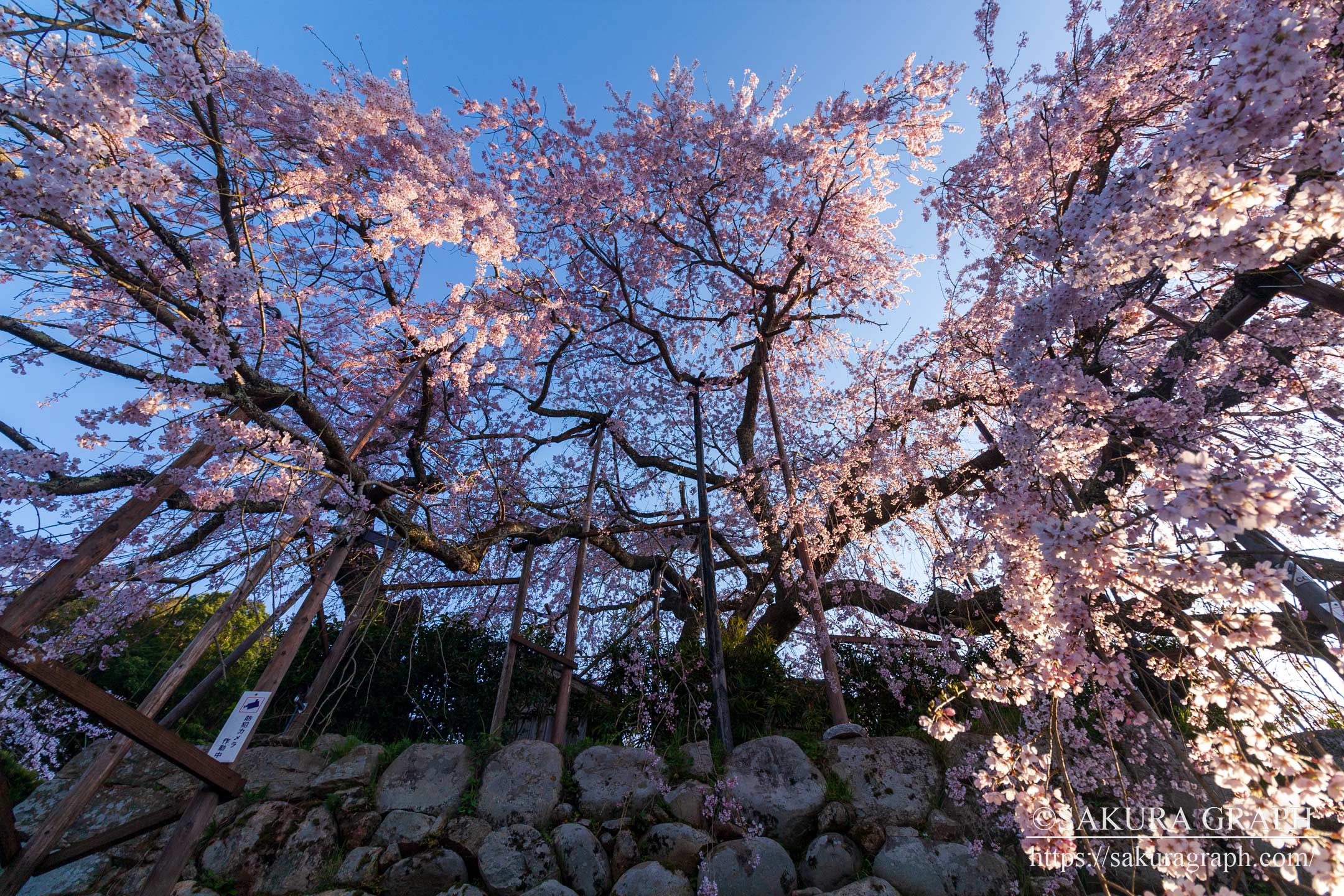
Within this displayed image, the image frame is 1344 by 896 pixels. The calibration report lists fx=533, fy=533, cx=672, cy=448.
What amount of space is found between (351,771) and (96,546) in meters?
2.60

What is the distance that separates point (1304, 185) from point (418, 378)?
25.6 feet

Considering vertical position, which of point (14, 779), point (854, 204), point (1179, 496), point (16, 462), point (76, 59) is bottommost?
point (14, 779)

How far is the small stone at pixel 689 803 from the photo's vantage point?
14.0 feet

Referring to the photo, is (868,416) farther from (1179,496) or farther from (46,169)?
(46,169)

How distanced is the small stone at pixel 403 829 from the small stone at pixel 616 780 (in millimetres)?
1192

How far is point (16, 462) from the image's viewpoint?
12.1 ft

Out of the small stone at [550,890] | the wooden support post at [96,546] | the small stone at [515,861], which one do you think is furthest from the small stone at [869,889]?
the wooden support post at [96,546]

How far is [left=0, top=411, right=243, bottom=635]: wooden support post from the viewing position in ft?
11.3

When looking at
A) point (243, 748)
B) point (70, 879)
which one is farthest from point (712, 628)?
point (70, 879)

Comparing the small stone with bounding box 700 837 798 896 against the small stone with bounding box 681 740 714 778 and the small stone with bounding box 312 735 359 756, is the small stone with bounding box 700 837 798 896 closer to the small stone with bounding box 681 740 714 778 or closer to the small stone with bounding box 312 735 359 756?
the small stone with bounding box 681 740 714 778

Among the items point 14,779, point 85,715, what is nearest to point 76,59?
point 14,779

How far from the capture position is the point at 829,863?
3.97m

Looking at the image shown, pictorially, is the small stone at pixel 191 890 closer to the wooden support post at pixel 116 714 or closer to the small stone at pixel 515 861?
the wooden support post at pixel 116 714

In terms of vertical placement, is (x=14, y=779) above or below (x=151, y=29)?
below
